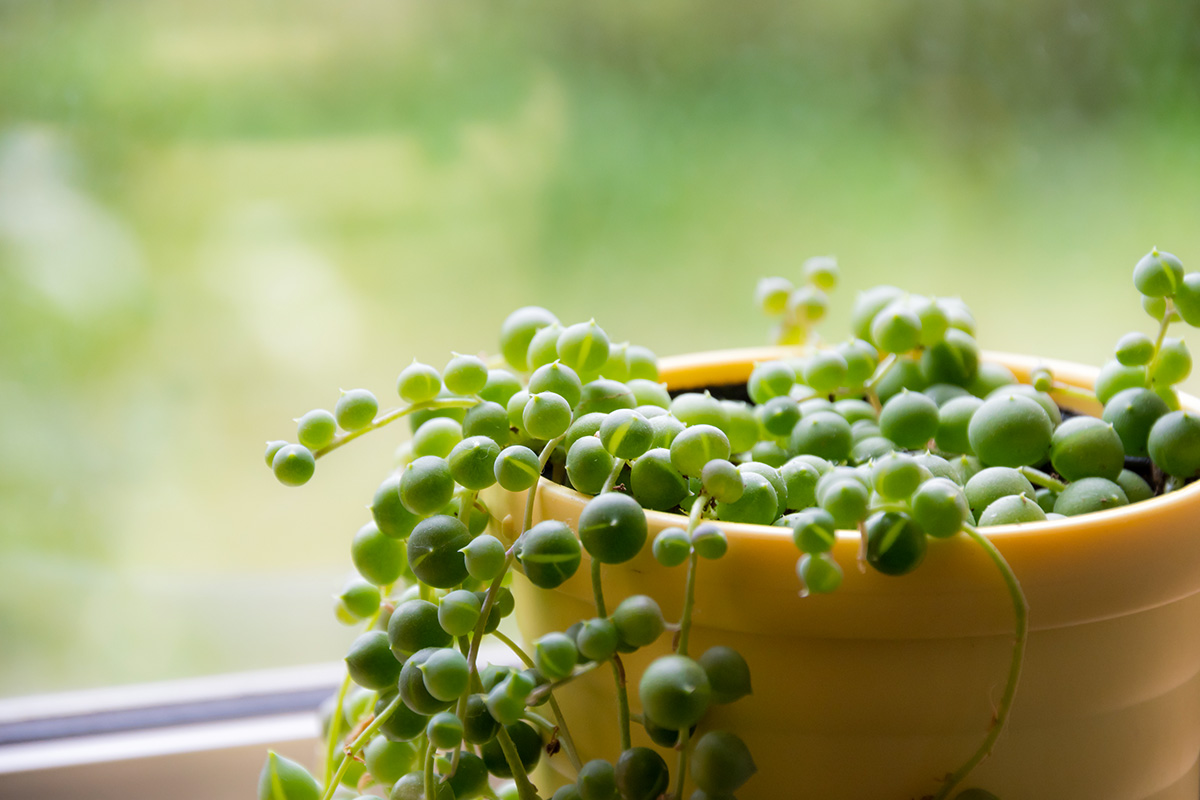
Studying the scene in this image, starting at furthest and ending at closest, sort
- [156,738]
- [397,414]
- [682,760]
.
Answer: [156,738]
[397,414]
[682,760]

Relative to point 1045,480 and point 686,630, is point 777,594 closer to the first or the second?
point 686,630

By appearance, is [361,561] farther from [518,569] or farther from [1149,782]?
[1149,782]

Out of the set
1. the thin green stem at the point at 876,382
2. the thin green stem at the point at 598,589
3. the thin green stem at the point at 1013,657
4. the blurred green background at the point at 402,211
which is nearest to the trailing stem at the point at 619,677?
the thin green stem at the point at 598,589

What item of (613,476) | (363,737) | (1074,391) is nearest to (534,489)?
(613,476)

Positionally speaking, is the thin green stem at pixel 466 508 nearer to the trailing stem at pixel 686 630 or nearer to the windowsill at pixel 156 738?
the trailing stem at pixel 686 630

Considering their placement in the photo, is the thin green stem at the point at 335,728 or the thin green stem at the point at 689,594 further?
the thin green stem at the point at 335,728

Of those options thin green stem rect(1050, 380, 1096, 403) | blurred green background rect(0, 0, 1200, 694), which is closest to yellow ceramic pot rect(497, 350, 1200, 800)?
thin green stem rect(1050, 380, 1096, 403)

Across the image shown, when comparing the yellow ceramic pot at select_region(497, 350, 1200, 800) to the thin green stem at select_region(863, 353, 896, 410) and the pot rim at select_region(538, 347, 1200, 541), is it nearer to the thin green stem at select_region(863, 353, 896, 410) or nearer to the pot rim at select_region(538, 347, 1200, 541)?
the pot rim at select_region(538, 347, 1200, 541)
